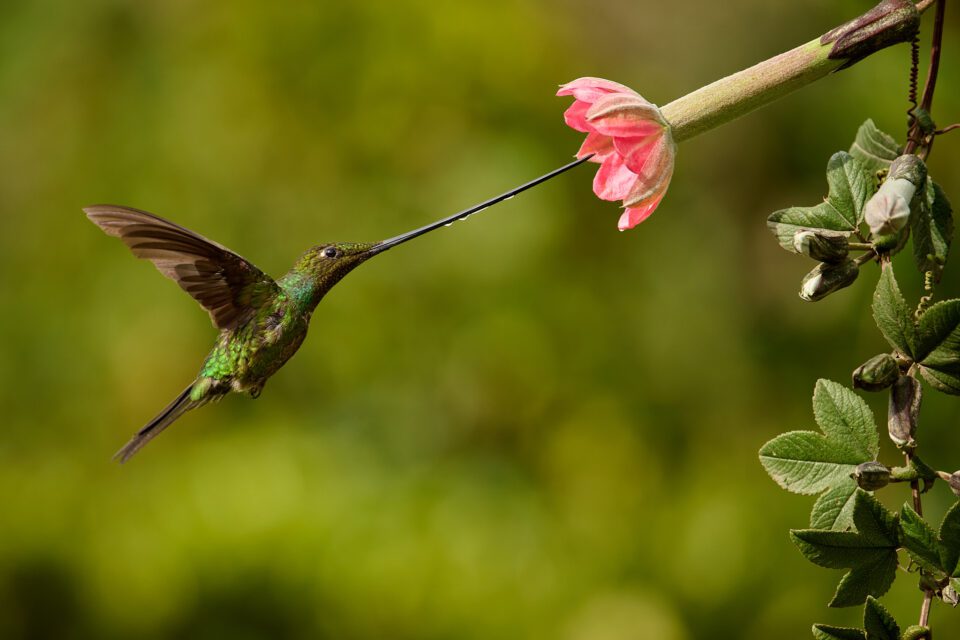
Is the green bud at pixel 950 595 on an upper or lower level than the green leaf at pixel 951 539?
lower

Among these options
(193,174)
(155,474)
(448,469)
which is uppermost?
(193,174)

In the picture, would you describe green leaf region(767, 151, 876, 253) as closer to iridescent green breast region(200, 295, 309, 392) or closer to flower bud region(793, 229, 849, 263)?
flower bud region(793, 229, 849, 263)

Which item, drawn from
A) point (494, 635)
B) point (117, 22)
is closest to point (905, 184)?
point (494, 635)

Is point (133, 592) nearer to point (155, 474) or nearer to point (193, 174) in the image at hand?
point (155, 474)

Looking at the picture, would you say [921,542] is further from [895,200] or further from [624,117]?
[624,117]

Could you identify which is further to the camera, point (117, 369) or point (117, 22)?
point (117, 22)

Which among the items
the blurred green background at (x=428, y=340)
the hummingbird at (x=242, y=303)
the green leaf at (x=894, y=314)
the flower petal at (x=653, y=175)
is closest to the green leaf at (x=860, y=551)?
→ the green leaf at (x=894, y=314)

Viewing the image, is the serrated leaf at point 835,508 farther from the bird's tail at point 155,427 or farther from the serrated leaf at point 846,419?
the bird's tail at point 155,427

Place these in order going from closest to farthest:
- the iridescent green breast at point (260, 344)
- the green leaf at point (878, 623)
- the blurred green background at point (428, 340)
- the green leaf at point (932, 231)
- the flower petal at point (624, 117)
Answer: the green leaf at point (878, 623), the green leaf at point (932, 231), the flower petal at point (624, 117), the iridescent green breast at point (260, 344), the blurred green background at point (428, 340)

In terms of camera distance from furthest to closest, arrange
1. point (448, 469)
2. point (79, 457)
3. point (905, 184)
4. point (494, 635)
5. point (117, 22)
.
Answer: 1. point (117, 22)
2. point (79, 457)
3. point (448, 469)
4. point (494, 635)
5. point (905, 184)
